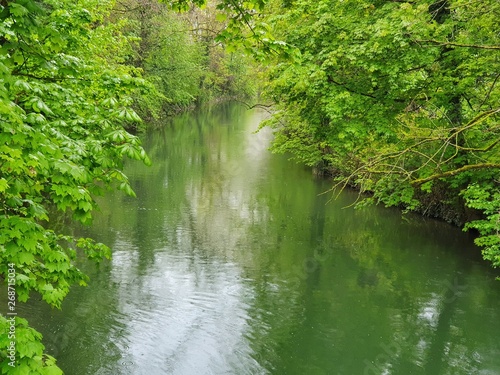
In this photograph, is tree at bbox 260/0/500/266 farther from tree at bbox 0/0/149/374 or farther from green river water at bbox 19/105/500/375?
tree at bbox 0/0/149/374

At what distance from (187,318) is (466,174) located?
26.4ft

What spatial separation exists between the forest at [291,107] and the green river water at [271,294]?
3.67ft

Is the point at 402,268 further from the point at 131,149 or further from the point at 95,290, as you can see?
the point at 131,149

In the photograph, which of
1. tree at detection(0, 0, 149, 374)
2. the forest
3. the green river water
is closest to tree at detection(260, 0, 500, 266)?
the forest

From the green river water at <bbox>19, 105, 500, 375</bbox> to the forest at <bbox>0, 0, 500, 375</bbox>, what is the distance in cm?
112

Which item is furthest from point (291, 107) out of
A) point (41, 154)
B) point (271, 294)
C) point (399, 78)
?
point (41, 154)

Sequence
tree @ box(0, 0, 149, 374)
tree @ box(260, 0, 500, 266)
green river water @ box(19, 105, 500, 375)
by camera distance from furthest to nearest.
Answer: tree @ box(260, 0, 500, 266) → green river water @ box(19, 105, 500, 375) → tree @ box(0, 0, 149, 374)

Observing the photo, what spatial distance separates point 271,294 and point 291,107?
27.4ft

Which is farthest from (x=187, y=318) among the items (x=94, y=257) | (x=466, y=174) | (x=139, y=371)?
(x=466, y=174)

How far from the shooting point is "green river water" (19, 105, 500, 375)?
857 cm

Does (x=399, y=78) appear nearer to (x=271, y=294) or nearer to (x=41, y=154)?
(x=271, y=294)

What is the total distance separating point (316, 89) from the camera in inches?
490

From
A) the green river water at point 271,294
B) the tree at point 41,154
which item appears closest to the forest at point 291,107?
the tree at point 41,154

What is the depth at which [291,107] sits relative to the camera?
17375 mm
